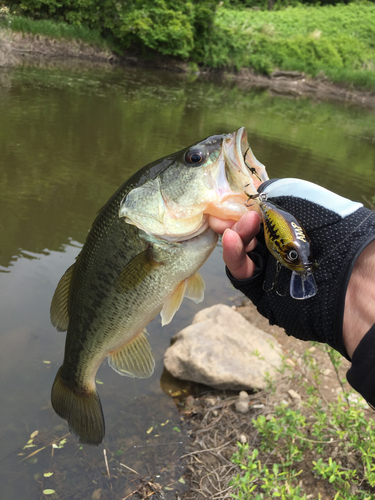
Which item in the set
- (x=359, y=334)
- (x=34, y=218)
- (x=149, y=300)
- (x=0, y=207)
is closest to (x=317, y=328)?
(x=359, y=334)

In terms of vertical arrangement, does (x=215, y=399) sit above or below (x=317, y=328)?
below

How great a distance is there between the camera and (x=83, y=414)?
8.34 feet

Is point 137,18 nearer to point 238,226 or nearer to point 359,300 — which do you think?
point 238,226

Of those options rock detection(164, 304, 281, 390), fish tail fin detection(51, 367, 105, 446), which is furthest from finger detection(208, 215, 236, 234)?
rock detection(164, 304, 281, 390)

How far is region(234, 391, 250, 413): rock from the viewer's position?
3.96m

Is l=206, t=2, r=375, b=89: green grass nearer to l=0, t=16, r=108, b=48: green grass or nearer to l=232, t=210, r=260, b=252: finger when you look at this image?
l=0, t=16, r=108, b=48: green grass

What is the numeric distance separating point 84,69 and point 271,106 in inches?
417

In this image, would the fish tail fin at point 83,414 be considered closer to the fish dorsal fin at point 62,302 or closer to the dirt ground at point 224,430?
the fish dorsal fin at point 62,302

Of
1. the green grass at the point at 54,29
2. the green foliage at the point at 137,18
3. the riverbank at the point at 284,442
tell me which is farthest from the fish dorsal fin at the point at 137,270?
the green foliage at the point at 137,18

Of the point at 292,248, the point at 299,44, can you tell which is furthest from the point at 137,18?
the point at 292,248

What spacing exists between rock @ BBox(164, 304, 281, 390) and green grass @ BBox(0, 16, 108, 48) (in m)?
24.2

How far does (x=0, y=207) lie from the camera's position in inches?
281

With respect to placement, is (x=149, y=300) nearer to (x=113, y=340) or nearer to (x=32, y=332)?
(x=113, y=340)

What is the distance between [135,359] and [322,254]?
1.29 metres
